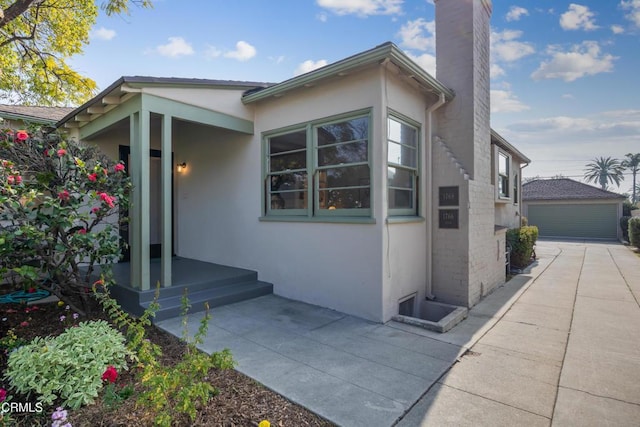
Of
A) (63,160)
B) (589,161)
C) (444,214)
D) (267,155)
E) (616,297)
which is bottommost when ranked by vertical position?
(616,297)

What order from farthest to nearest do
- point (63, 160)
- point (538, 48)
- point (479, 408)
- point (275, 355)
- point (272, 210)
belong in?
point (538, 48) → point (272, 210) → point (63, 160) → point (275, 355) → point (479, 408)

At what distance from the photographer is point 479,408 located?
2.58 m

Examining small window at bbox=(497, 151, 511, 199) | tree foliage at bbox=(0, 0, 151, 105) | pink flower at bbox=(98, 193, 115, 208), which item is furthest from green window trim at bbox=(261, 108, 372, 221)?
small window at bbox=(497, 151, 511, 199)

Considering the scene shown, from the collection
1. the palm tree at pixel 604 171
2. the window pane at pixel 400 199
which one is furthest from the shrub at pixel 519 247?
the palm tree at pixel 604 171

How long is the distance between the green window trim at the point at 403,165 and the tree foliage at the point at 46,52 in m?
7.94

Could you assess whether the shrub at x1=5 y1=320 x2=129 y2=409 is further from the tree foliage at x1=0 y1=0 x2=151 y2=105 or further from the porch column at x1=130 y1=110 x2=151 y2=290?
the tree foliage at x1=0 y1=0 x2=151 y2=105

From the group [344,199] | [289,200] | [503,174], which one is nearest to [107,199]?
[289,200]

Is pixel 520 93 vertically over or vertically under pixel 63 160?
over

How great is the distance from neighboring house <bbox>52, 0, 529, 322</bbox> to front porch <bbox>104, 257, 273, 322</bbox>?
0.64ft

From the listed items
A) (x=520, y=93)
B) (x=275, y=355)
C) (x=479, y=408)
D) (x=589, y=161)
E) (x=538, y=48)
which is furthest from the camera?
(x=589, y=161)

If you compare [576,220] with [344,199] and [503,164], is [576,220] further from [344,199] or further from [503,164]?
[344,199]

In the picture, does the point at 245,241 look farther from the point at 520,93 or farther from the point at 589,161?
the point at 589,161

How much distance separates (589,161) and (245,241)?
67.8m

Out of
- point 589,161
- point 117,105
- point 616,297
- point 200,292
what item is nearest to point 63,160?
point 117,105
